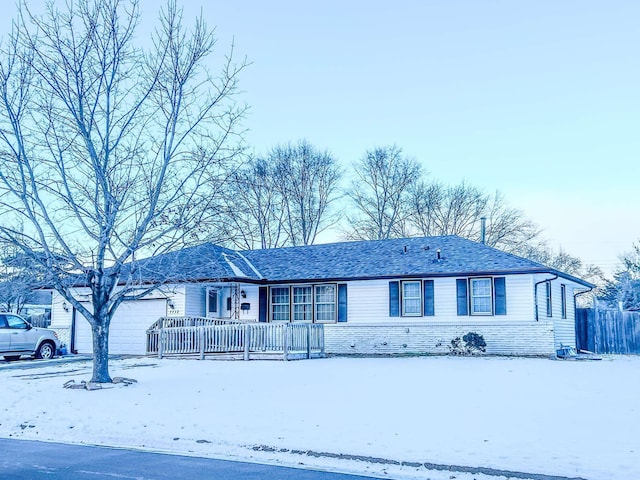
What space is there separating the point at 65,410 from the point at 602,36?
52.2 feet

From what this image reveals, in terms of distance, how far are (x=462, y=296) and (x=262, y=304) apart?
318 inches

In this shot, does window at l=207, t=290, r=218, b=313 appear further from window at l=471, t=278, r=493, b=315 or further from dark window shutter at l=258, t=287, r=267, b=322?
window at l=471, t=278, r=493, b=315

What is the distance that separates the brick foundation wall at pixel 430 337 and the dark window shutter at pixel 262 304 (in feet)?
9.32

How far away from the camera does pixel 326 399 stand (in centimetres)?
1173

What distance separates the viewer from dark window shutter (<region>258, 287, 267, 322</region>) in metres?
25.8

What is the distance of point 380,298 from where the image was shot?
23922mm

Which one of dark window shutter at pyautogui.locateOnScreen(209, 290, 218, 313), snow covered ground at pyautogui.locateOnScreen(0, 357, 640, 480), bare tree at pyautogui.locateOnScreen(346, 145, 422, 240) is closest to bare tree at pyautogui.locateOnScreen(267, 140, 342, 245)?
bare tree at pyautogui.locateOnScreen(346, 145, 422, 240)

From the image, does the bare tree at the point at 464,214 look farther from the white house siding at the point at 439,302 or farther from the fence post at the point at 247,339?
the fence post at the point at 247,339

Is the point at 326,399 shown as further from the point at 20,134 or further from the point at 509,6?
the point at 509,6

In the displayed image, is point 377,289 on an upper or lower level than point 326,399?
upper

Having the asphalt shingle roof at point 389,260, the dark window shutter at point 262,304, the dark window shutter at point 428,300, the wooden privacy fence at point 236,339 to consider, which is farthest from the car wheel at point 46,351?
the dark window shutter at point 428,300

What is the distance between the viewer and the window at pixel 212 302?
2593 cm

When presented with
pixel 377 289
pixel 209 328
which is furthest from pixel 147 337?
pixel 377 289

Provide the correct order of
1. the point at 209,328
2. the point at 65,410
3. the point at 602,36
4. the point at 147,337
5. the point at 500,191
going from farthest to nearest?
1. the point at 500,191
2. the point at 147,337
3. the point at 209,328
4. the point at 602,36
5. the point at 65,410
